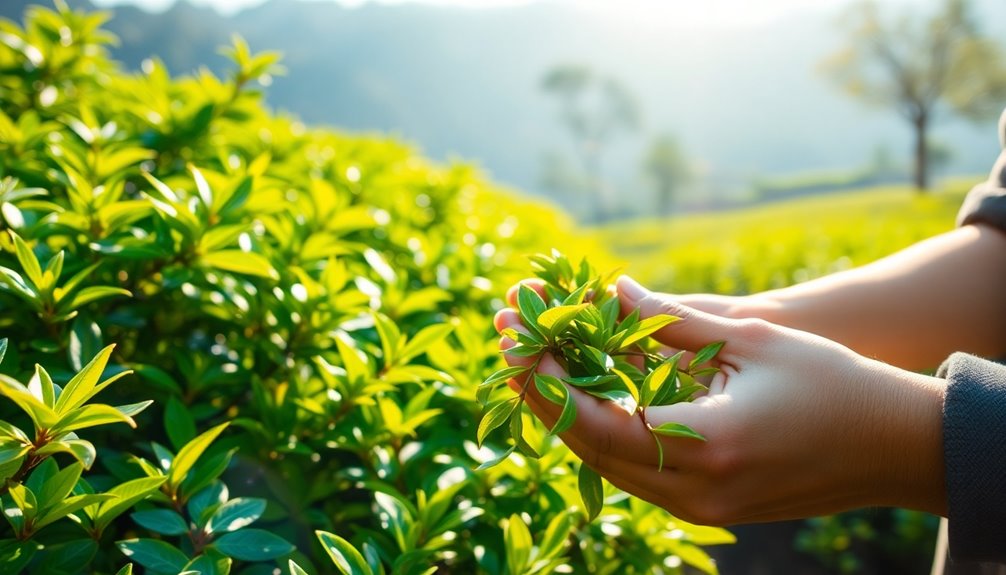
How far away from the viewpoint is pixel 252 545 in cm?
107

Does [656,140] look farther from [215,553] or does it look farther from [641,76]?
[215,553]

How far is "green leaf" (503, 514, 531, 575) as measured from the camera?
1.12m

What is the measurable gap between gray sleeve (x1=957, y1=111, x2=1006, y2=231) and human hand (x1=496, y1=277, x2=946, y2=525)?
0.84 meters

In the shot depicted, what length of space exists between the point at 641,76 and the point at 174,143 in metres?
97.8

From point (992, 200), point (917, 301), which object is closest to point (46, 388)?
point (917, 301)

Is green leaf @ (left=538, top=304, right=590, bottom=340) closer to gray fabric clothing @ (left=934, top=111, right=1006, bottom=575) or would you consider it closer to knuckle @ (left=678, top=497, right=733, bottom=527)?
knuckle @ (left=678, top=497, right=733, bottom=527)

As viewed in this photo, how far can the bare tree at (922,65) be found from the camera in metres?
33.6

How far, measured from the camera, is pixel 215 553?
3.40 ft

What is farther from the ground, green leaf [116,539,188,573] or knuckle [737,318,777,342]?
knuckle [737,318,777,342]

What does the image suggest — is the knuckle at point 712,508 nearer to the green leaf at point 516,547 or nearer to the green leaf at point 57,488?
the green leaf at point 516,547

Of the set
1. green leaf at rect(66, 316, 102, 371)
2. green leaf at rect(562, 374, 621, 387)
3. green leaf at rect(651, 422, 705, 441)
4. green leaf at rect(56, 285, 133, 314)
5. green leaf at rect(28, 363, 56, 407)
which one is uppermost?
green leaf at rect(56, 285, 133, 314)

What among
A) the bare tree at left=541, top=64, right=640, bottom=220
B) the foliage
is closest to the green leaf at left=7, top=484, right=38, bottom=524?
the foliage

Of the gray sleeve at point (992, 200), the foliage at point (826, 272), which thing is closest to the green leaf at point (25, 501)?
the gray sleeve at point (992, 200)

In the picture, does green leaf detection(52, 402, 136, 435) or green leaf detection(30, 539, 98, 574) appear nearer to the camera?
green leaf detection(52, 402, 136, 435)
